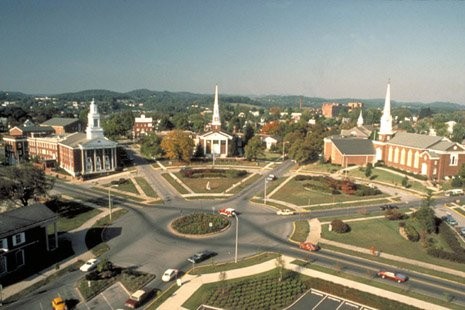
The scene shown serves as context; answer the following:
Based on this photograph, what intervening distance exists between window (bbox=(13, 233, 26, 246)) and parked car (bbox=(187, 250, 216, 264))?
1682 cm

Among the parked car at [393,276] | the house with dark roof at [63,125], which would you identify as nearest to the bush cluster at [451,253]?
the parked car at [393,276]

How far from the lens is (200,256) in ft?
133

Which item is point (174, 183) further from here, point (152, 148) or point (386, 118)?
point (386, 118)

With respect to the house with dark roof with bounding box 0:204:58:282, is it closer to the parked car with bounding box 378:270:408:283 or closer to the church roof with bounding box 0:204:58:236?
the church roof with bounding box 0:204:58:236

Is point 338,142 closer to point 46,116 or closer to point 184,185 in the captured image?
point 184,185

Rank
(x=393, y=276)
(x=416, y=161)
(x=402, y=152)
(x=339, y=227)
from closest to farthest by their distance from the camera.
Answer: (x=393, y=276)
(x=339, y=227)
(x=416, y=161)
(x=402, y=152)

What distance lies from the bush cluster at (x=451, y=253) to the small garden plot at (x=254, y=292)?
16432 millimetres

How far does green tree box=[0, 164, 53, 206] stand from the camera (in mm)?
50281

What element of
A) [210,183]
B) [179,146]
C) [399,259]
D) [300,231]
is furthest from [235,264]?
[179,146]

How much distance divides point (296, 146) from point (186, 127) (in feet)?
278

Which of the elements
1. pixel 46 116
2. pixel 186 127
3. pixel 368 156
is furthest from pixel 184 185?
pixel 46 116

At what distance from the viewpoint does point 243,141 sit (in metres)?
119

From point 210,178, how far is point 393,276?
4897cm

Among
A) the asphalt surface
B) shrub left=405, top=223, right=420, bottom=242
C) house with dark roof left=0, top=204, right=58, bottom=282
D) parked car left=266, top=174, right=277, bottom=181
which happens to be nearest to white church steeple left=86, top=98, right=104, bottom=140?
the asphalt surface
